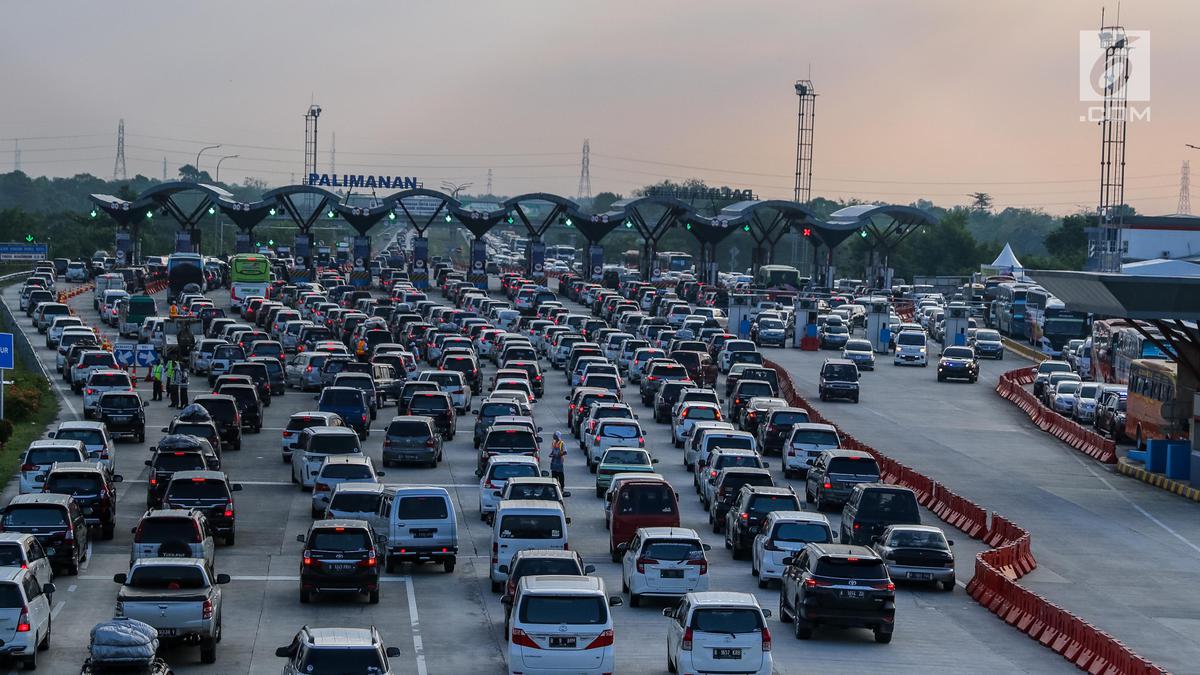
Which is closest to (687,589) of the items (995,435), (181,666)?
(181,666)

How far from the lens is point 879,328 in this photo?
95.9 meters

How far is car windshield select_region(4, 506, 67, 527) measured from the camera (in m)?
31.8

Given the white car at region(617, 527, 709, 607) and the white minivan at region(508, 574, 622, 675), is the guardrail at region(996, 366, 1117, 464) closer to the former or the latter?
the white car at region(617, 527, 709, 607)

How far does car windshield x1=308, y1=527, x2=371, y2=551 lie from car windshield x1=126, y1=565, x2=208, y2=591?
4665mm

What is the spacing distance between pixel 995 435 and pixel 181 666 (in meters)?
42.0

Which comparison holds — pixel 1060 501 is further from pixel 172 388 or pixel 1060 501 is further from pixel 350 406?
pixel 172 388

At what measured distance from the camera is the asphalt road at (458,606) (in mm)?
27000

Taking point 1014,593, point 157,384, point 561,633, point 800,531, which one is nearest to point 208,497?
point 800,531

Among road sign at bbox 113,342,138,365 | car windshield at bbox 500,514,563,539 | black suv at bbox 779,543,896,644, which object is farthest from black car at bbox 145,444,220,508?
road sign at bbox 113,342,138,365

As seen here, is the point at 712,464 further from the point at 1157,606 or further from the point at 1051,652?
the point at 1051,652

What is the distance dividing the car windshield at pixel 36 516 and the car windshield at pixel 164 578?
22.3 feet

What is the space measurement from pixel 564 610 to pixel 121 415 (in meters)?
31.7

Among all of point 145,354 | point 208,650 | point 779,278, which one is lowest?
point 208,650

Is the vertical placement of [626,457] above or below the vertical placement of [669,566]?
above
